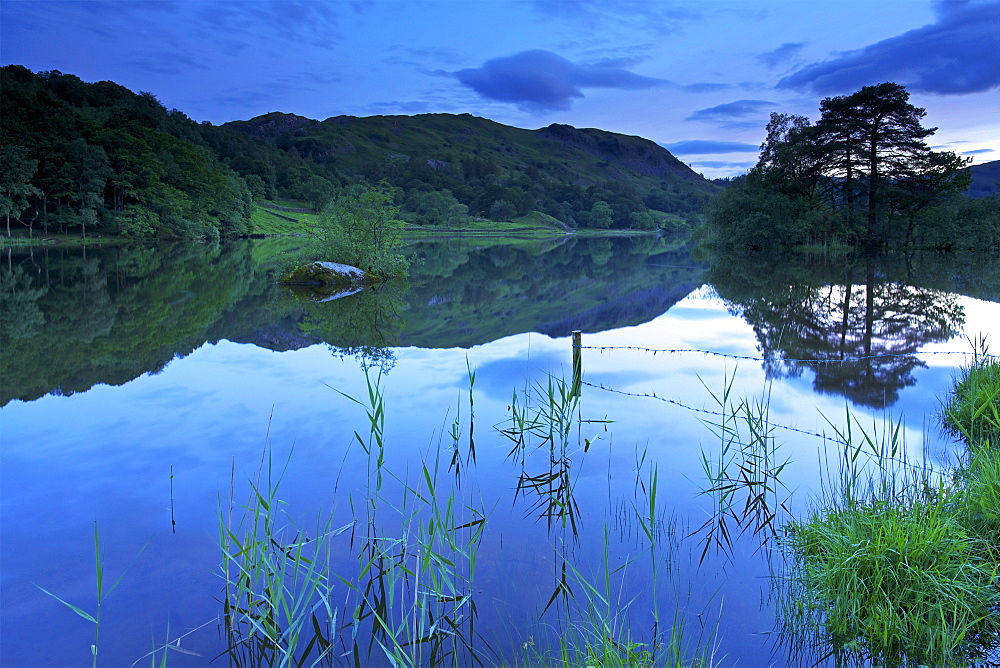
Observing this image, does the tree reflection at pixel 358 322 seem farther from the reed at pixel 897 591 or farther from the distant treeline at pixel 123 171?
the reed at pixel 897 591

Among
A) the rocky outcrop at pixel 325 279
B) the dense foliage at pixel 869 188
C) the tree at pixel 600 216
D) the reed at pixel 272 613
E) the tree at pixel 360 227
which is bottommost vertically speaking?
the reed at pixel 272 613

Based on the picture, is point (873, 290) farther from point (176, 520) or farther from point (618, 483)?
point (176, 520)

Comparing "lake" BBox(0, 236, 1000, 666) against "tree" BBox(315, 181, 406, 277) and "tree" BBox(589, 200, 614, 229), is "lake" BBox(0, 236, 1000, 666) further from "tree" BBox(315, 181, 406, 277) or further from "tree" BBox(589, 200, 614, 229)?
"tree" BBox(589, 200, 614, 229)

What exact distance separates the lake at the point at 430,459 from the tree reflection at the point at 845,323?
0.39ft

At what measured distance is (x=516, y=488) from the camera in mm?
5949

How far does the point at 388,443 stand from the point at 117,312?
1258 cm

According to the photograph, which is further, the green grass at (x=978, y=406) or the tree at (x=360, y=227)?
the tree at (x=360, y=227)

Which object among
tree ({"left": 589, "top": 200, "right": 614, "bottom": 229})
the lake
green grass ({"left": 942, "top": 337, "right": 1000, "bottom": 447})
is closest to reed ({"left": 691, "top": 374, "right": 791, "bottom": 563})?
the lake

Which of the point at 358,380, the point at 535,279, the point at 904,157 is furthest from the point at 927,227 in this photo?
the point at 358,380

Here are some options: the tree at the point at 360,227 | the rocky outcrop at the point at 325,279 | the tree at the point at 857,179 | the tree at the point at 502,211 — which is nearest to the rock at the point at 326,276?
the rocky outcrop at the point at 325,279

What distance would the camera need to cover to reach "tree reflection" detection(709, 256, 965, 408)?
33.7ft

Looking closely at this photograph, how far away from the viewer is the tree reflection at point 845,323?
10.3m

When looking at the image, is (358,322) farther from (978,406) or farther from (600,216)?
(600,216)

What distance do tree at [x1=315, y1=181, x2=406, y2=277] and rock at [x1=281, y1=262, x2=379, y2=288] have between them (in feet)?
4.12
